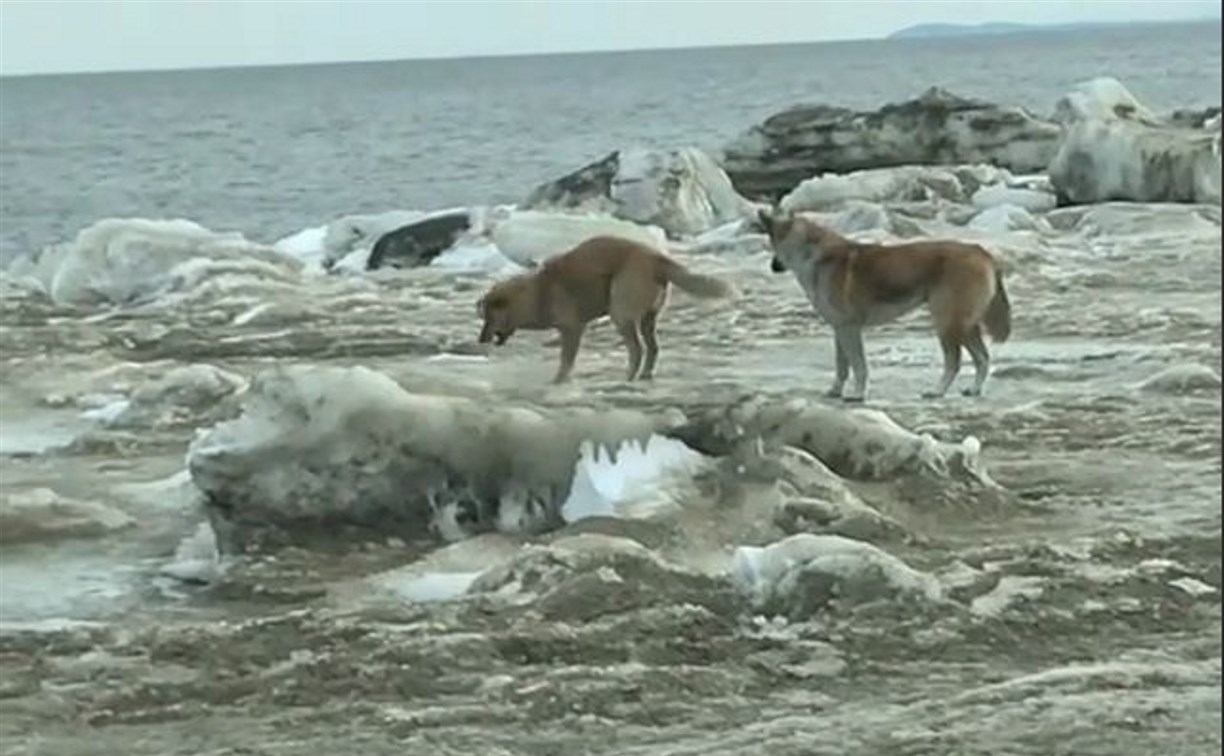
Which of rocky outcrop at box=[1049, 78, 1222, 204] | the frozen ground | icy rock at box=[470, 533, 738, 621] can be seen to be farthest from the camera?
rocky outcrop at box=[1049, 78, 1222, 204]

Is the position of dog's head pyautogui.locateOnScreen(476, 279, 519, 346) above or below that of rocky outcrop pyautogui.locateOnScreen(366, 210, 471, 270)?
above

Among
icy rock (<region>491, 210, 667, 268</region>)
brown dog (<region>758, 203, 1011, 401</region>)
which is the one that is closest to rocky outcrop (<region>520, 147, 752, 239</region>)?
icy rock (<region>491, 210, 667, 268</region>)

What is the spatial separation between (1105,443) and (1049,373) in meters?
2.26

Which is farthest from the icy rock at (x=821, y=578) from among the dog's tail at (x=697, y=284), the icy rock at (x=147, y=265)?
the icy rock at (x=147, y=265)

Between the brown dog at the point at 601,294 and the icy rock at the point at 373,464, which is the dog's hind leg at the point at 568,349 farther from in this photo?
the icy rock at the point at 373,464

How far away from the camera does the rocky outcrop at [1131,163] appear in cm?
2344

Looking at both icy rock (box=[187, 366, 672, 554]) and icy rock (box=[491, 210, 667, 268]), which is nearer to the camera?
icy rock (box=[187, 366, 672, 554])

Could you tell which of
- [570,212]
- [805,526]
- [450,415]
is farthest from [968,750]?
[570,212]

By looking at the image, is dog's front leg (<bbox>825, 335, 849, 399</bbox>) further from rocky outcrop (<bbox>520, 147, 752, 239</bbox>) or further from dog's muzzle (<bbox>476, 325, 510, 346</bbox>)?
rocky outcrop (<bbox>520, 147, 752, 239</bbox>)

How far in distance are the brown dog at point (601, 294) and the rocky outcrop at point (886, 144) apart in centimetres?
2107

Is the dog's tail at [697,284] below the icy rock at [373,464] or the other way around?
below

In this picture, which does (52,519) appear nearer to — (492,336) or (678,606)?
(678,606)

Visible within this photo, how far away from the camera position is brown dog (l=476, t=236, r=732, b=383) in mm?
11406

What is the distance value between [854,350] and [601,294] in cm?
161
